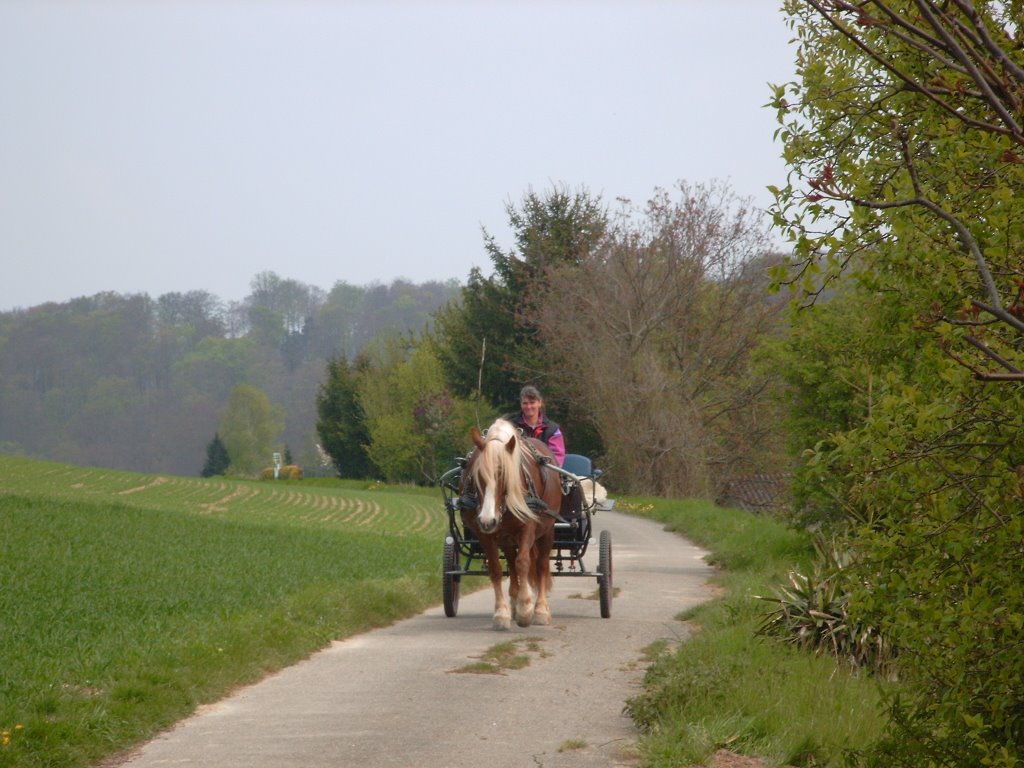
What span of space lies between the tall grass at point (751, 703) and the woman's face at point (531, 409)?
2.70 meters

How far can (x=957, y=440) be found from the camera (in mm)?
4090

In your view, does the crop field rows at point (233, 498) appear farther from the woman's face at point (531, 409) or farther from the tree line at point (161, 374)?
the tree line at point (161, 374)

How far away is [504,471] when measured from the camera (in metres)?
10.9

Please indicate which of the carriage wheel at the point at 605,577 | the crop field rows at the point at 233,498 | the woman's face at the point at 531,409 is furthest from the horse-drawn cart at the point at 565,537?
Result: the crop field rows at the point at 233,498

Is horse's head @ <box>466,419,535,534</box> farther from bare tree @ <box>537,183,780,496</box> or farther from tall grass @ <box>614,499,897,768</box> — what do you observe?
bare tree @ <box>537,183,780,496</box>

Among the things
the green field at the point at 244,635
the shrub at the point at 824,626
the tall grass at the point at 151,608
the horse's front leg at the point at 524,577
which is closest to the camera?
the green field at the point at 244,635

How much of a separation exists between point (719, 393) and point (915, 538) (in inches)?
1541

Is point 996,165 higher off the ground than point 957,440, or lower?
higher

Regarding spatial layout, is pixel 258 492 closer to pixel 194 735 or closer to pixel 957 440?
pixel 194 735

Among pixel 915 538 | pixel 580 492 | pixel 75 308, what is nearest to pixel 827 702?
pixel 915 538

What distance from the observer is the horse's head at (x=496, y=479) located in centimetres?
1073

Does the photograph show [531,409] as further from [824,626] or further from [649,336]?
[649,336]

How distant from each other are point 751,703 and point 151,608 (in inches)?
270

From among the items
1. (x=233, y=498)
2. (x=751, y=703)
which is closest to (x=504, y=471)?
(x=751, y=703)
